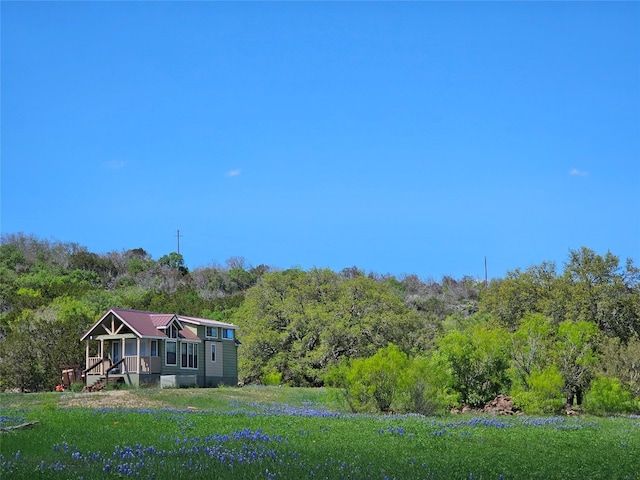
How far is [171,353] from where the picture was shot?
4359 centimetres

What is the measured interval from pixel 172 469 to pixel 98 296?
57.5m

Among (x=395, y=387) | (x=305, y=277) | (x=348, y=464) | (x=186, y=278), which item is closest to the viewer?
(x=348, y=464)

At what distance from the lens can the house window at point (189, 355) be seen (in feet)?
146

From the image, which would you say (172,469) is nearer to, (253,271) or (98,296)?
Answer: (98,296)

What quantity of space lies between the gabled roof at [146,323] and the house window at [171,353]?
0.82m

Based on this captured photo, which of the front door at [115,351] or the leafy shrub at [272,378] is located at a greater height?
the front door at [115,351]

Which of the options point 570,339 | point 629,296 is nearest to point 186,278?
point 629,296

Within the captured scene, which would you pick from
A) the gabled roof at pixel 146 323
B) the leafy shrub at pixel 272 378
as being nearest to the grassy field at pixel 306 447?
the gabled roof at pixel 146 323

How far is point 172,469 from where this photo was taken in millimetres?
9820

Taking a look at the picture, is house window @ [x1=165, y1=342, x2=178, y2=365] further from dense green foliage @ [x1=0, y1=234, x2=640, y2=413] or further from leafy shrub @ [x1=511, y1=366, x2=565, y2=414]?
leafy shrub @ [x1=511, y1=366, x2=565, y2=414]

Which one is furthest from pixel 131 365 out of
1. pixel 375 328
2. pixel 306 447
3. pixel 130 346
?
pixel 306 447

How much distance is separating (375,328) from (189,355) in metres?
13.8

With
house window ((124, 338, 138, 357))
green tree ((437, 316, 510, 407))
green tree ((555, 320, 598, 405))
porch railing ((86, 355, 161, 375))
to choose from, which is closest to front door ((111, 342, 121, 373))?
porch railing ((86, 355, 161, 375))

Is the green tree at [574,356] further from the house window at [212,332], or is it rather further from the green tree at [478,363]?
the house window at [212,332]
